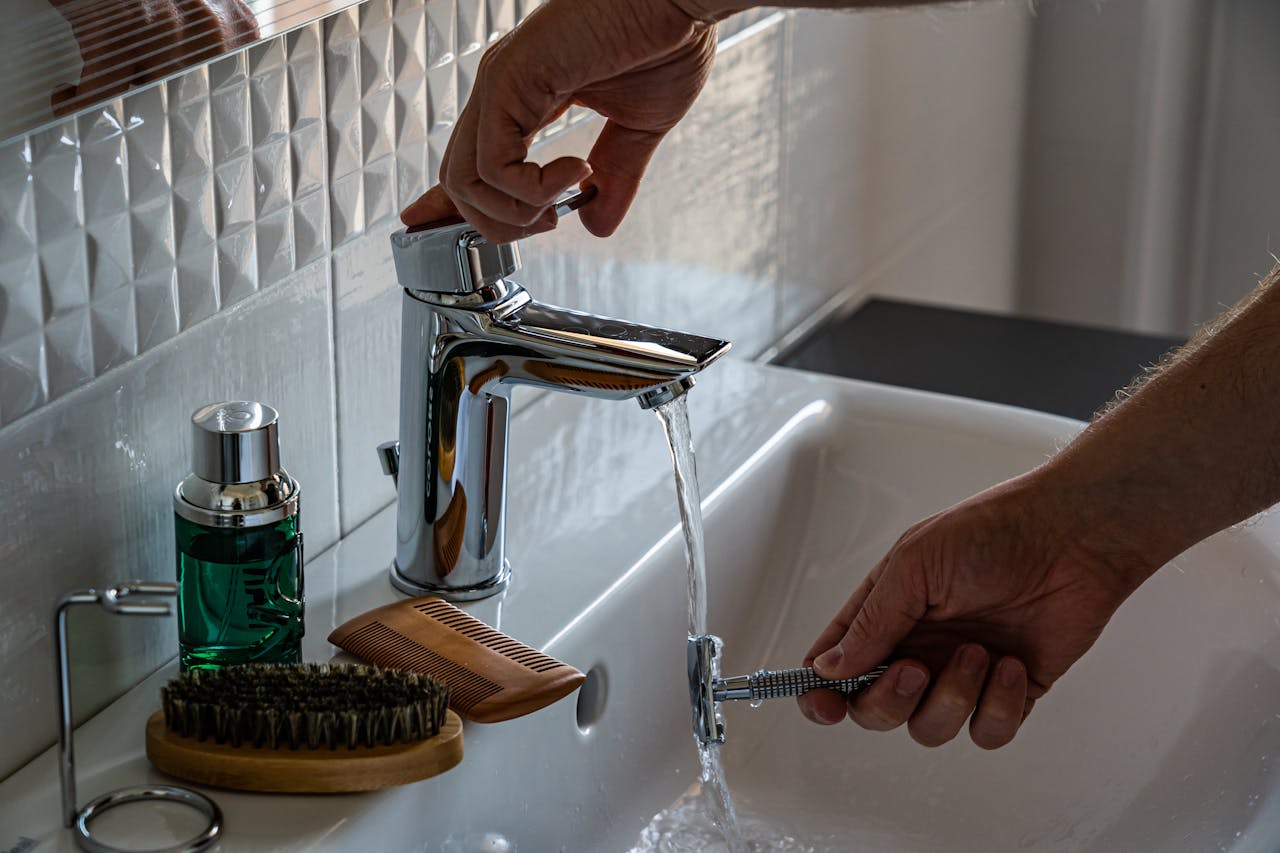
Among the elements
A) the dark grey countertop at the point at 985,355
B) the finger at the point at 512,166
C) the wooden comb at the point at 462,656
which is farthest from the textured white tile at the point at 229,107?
the dark grey countertop at the point at 985,355

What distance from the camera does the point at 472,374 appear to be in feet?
2.24

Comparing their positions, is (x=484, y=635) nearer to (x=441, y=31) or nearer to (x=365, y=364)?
(x=365, y=364)

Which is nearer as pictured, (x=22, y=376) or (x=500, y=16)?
(x=22, y=376)

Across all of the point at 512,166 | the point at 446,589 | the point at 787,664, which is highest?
the point at 512,166

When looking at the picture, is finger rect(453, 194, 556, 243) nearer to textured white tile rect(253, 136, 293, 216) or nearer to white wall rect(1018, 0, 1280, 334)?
textured white tile rect(253, 136, 293, 216)

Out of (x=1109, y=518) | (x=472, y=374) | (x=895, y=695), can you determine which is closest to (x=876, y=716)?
(x=895, y=695)

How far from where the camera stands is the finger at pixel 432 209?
65cm

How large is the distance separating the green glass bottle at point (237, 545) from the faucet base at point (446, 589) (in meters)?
0.11

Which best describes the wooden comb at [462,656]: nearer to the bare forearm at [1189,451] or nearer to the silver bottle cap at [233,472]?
the silver bottle cap at [233,472]

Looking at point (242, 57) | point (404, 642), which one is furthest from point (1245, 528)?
point (242, 57)

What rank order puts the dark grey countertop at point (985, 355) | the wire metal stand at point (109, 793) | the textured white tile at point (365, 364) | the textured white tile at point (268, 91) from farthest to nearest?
the dark grey countertop at point (985, 355) → the textured white tile at point (365, 364) → the textured white tile at point (268, 91) → the wire metal stand at point (109, 793)

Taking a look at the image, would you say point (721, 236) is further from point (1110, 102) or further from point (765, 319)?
point (1110, 102)

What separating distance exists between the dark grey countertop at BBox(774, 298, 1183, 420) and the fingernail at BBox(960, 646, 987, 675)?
1.37 feet

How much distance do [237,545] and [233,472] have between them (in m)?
0.03
